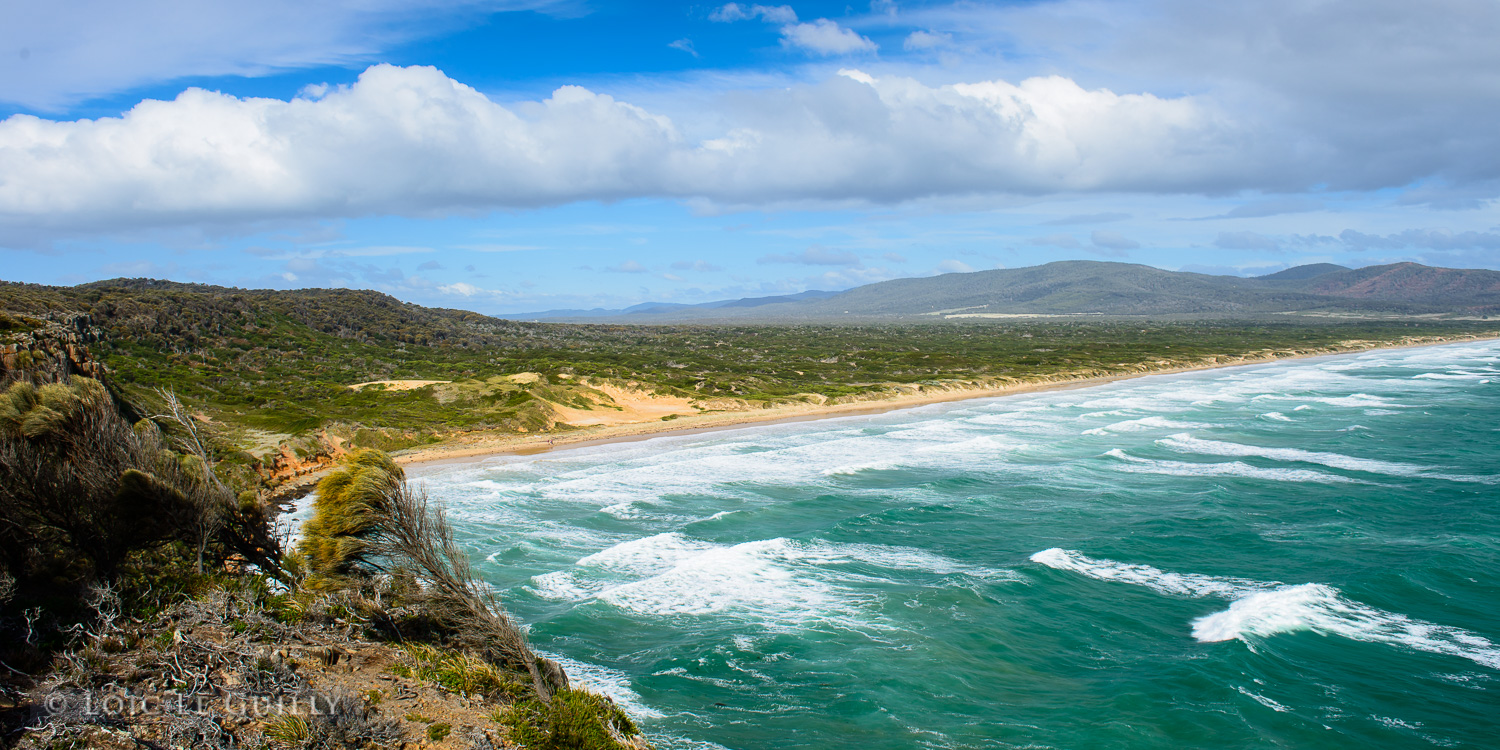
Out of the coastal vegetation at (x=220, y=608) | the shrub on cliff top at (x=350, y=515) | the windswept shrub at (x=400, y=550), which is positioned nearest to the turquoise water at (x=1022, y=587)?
the windswept shrub at (x=400, y=550)

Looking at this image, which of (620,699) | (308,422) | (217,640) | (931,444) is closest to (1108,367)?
(931,444)

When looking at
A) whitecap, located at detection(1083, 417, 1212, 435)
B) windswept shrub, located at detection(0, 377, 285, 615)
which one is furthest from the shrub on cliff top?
whitecap, located at detection(1083, 417, 1212, 435)

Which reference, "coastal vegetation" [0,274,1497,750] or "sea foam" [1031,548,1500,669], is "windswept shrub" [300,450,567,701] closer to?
"coastal vegetation" [0,274,1497,750]

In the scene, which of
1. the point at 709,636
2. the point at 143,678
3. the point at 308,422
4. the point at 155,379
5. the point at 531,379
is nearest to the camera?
the point at 143,678

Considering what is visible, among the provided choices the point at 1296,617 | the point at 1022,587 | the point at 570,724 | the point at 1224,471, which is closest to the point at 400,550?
the point at 570,724

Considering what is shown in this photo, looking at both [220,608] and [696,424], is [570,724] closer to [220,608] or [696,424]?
[220,608]

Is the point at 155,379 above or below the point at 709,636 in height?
above

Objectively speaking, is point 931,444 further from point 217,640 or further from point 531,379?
point 217,640
